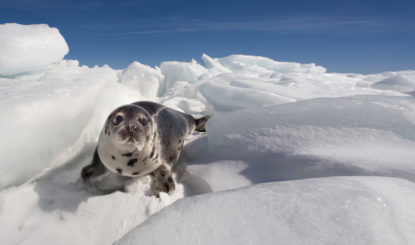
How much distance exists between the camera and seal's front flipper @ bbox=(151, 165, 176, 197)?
1701 mm

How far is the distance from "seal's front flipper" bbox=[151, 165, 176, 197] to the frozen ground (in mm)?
73

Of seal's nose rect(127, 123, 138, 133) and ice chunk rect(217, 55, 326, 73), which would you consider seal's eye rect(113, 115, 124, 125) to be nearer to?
seal's nose rect(127, 123, 138, 133)

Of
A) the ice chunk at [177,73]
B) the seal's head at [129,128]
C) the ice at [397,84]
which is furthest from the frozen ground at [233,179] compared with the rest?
the ice chunk at [177,73]

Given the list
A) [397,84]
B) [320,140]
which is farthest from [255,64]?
[320,140]

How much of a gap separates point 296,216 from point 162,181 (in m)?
0.98

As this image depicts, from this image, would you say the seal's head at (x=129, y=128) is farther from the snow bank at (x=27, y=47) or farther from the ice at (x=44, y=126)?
the snow bank at (x=27, y=47)

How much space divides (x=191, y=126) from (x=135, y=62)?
5.14m

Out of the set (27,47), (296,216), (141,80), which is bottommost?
(141,80)

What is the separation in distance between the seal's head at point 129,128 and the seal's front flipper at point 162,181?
0.99 ft

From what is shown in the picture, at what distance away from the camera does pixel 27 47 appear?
413 cm

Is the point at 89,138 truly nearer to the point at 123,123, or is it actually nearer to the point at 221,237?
the point at 123,123

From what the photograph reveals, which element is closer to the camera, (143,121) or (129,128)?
(129,128)

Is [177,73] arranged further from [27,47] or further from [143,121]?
[143,121]

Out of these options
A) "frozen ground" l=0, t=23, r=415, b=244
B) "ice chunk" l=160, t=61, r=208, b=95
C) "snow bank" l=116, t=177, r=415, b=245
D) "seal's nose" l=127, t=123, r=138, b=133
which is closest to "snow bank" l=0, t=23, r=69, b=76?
"frozen ground" l=0, t=23, r=415, b=244
